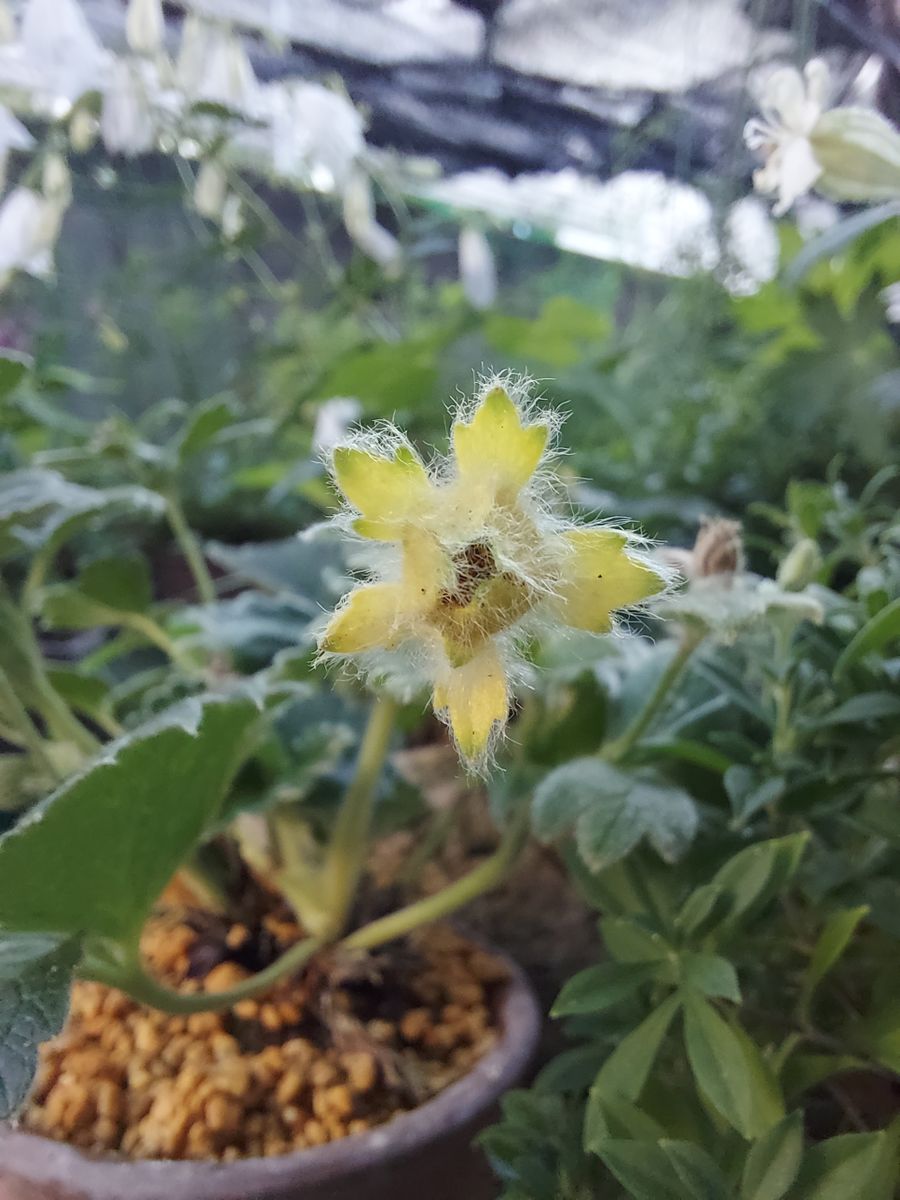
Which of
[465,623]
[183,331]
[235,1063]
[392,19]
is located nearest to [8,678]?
[235,1063]

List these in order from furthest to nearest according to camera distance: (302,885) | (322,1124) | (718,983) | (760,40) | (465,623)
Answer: (760,40)
(302,885)
(322,1124)
(718,983)
(465,623)

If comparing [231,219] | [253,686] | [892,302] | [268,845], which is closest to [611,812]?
[253,686]

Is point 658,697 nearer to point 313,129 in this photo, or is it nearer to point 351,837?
point 351,837

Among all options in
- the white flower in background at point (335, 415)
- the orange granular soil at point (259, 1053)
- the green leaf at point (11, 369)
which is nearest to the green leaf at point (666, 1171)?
the orange granular soil at point (259, 1053)

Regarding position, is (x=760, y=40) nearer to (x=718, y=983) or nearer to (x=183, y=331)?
(x=718, y=983)

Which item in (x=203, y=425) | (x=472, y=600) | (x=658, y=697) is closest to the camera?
(x=472, y=600)

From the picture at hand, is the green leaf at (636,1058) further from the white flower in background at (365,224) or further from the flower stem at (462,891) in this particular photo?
the white flower in background at (365,224)

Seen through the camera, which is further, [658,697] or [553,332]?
[553,332]
